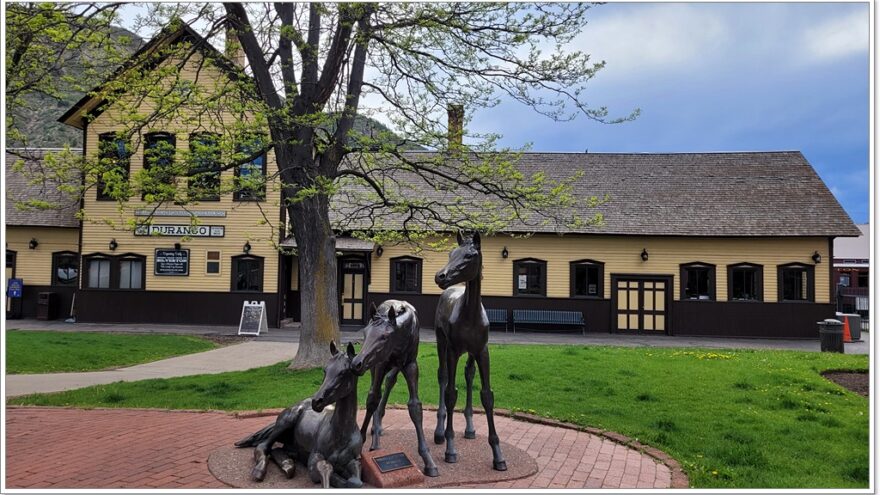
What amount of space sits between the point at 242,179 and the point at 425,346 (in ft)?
24.2

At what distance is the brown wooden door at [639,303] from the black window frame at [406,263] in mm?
6989

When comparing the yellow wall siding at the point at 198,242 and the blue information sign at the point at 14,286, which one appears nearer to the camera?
the yellow wall siding at the point at 198,242

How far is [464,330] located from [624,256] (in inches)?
660

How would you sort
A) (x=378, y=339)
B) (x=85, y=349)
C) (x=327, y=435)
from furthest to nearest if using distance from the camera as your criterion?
(x=85, y=349) → (x=327, y=435) → (x=378, y=339)

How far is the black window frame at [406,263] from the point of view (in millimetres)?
21359

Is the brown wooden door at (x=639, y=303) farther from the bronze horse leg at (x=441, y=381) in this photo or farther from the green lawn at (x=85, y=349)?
the bronze horse leg at (x=441, y=381)

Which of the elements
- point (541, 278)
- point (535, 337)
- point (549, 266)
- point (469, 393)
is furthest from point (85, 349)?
point (549, 266)

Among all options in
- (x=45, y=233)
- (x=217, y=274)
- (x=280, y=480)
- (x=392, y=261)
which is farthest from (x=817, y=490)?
(x=45, y=233)

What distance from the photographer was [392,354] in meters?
5.52

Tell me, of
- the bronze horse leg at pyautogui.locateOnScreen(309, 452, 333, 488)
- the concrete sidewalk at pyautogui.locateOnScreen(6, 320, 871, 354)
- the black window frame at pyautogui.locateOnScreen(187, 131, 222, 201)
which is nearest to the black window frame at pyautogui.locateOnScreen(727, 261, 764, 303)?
the concrete sidewalk at pyautogui.locateOnScreen(6, 320, 871, 354)

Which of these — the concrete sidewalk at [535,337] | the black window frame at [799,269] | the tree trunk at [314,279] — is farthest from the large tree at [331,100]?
the black window frame at [799,269]

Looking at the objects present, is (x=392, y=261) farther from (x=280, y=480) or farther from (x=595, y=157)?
(x=280, y=480)

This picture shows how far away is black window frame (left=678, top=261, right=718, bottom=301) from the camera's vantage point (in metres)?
20.7

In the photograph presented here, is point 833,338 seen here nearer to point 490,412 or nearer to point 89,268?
point 490,412
